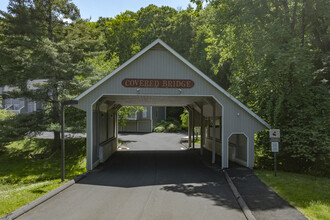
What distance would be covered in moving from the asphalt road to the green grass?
2028mm

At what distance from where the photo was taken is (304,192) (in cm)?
1172

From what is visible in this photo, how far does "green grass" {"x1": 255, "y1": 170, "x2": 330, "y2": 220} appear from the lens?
929 cm

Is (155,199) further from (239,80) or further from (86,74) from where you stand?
(86,74)

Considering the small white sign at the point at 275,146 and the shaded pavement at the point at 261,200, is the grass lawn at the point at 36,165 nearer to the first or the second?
the shaded pavement at the point at 261,200

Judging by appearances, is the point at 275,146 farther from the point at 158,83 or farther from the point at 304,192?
the point at 158,83

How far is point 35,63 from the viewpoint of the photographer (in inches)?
921

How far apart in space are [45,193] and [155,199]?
173 inches

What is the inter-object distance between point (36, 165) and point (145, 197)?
15226 mm

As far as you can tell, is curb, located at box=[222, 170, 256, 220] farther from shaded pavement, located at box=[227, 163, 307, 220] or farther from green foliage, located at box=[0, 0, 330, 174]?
green foliage, located at box=[0, 0, 330, 174]

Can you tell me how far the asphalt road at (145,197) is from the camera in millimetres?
9016

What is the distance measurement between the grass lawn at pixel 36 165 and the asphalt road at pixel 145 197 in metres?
1.83

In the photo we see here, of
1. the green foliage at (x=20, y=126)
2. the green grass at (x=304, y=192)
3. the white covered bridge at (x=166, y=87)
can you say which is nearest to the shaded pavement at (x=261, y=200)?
the green grass at (x=304, y=192)

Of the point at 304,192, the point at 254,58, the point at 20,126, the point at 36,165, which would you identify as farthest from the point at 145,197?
the point at 20,126

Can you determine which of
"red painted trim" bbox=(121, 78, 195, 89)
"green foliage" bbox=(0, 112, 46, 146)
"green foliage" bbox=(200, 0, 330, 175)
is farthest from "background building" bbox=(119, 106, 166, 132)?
"red painted trim" bbox=(121, 78, 195, 89)
